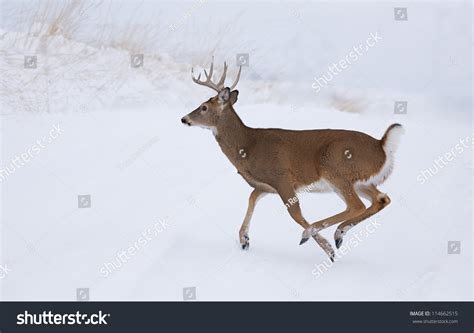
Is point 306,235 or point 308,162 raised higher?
point 308,162

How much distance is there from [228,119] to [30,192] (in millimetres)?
2672

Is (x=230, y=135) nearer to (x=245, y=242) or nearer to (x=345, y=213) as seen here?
(x=245, y=242)

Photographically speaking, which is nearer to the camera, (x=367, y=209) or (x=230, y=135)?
(x=367, y=209)

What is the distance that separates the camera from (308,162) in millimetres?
8461

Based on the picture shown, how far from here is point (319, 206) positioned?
9.80 metres

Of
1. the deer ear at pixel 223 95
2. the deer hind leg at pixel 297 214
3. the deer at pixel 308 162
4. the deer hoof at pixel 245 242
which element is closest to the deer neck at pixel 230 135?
the deer at pixel 308 162

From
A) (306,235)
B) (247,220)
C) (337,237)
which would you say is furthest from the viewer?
(247,220)

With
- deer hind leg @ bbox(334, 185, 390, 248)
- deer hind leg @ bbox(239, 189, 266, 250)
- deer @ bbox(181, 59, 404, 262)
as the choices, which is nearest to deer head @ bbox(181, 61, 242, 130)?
deer @ bbox(181, 59, 404, 262)

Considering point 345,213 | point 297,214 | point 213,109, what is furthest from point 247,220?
point 213,109

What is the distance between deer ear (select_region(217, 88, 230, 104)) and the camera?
866 centimetres

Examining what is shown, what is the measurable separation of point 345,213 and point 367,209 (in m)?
0.21

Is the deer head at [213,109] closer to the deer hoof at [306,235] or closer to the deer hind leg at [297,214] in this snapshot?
the deer hind leg at [297,214]

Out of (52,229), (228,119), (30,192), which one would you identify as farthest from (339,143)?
(30,192)

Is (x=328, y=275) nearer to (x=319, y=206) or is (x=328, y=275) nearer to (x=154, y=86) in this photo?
(x=319, y=206)
